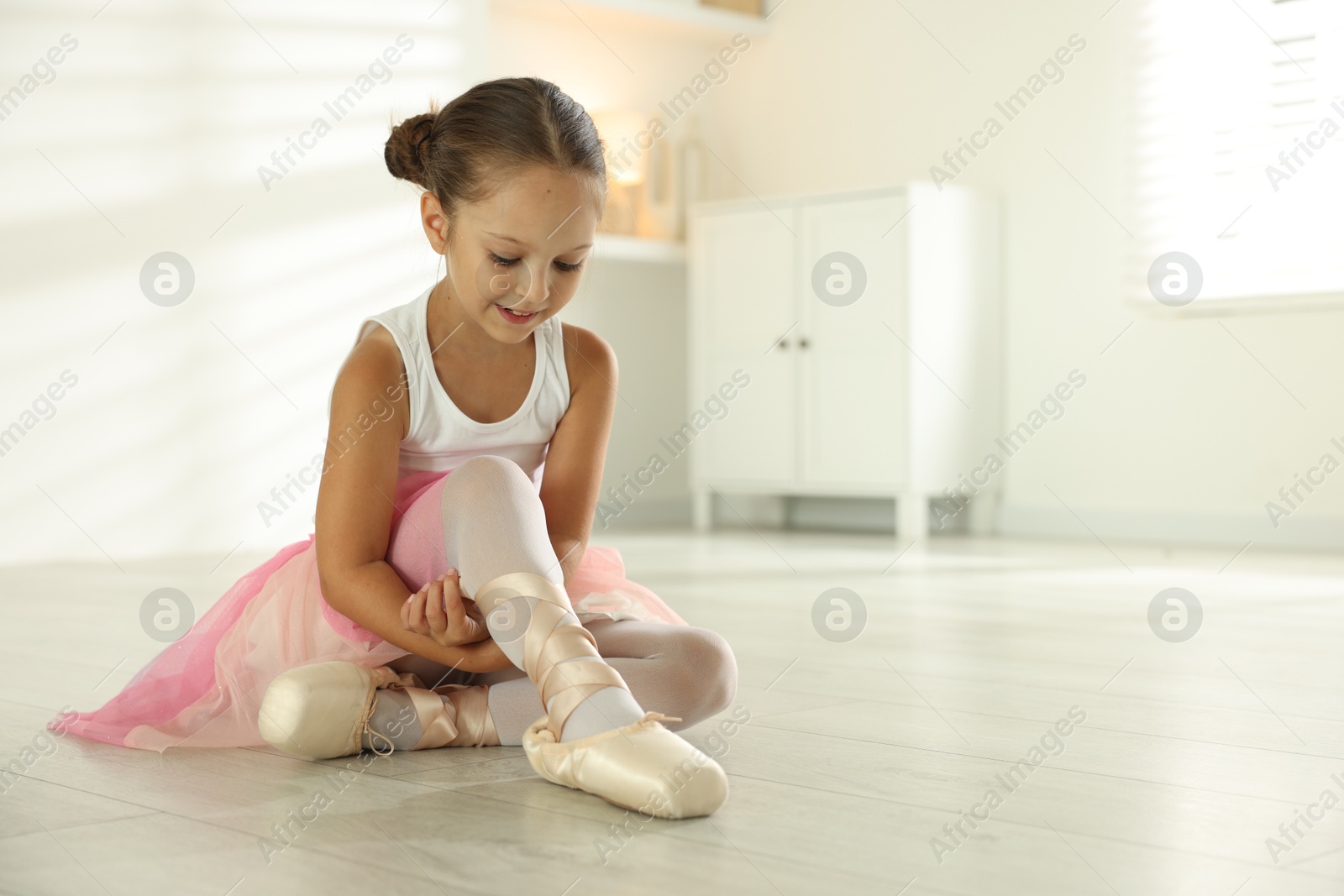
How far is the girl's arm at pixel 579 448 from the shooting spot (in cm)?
139

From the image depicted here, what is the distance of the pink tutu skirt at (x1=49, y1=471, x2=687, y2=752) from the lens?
1.32m

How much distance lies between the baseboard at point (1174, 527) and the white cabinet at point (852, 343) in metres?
0.15

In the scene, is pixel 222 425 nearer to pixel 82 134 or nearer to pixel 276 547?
pixel 276 547

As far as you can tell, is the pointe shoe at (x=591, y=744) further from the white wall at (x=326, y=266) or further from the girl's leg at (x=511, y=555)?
the white wall at (x=326, y=266)

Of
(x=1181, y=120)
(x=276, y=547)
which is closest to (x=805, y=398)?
(x=1181, y=120)

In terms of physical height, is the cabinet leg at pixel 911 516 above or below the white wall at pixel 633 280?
below

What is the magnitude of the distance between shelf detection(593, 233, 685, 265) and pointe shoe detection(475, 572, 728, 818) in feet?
→ 11.1

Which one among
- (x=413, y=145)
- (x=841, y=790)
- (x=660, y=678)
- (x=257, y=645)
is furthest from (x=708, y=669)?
(x=413, y=145)

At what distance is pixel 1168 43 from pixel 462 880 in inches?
148

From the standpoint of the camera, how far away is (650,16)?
15.3 ft

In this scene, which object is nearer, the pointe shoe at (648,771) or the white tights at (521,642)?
the pointe shoe at (648,771)

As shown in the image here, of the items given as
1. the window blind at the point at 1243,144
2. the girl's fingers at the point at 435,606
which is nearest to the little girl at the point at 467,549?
the girl's fingers at the point at 435,606

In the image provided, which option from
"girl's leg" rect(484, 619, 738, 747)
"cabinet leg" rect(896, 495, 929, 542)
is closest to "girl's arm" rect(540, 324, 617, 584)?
"girl's leg" rect(484, 619, 738, 747)

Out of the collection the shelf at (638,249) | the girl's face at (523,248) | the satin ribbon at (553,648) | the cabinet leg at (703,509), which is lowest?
the cabinet leg at (703,509)
